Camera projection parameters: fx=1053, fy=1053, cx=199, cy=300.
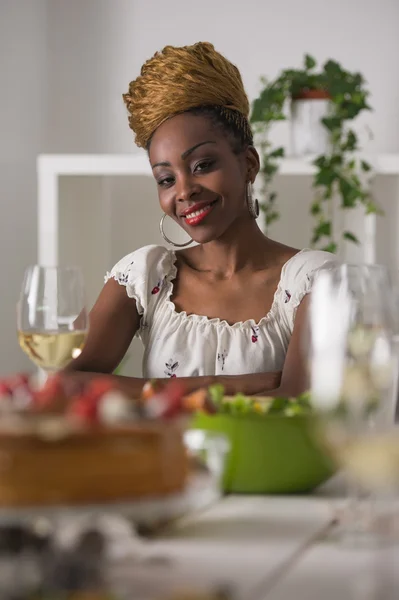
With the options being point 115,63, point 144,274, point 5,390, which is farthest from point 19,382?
point 115,63

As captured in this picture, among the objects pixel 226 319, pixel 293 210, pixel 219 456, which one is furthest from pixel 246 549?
pixel 293 210

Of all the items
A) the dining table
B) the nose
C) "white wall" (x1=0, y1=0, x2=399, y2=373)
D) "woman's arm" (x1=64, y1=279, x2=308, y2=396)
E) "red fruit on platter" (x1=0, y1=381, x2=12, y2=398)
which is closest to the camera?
the dining table

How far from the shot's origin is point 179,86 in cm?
225

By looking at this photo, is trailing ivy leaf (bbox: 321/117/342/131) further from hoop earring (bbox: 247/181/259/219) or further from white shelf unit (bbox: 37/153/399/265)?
hoop earring (bbox: 247/181/259/219)

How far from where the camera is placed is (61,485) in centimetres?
73

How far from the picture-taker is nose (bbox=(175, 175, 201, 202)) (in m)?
2.25

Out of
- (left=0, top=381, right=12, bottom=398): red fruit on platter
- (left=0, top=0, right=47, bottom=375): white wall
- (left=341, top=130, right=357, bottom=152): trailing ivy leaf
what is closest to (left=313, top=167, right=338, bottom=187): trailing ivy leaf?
(left=341, top=130, right=357, bottom=152): trailing ivy leaf

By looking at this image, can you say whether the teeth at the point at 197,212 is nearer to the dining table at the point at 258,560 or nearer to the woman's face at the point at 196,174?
the woman's face at the point at 196,174

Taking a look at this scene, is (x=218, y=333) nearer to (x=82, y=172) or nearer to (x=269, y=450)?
(x=269, y=450)

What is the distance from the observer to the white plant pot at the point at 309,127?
349 centimetres

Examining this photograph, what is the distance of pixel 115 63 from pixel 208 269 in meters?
1.98

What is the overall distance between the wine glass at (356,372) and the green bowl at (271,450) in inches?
8.4

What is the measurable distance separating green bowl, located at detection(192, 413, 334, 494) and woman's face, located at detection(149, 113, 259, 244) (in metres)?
1.19

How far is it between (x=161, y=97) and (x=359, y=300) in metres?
1.48
